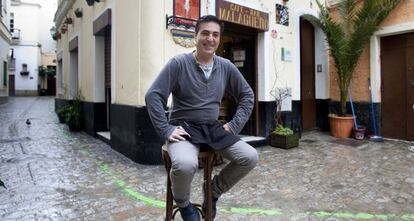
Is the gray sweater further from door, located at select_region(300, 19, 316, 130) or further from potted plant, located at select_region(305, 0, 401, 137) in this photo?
door, located at select_region(300, 19, 316, 130)

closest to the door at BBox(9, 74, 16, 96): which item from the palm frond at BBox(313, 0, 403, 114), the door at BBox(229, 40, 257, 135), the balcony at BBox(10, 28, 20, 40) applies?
the balcony at BBox(10, 28, 20, 40)

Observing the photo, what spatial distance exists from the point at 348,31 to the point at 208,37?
6.00 meters

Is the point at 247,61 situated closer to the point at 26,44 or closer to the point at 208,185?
the point at 208,185

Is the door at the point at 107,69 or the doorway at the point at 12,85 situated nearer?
the door at the point at 107,69

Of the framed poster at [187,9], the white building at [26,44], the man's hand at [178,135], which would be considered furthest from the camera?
the white building at [26,44]

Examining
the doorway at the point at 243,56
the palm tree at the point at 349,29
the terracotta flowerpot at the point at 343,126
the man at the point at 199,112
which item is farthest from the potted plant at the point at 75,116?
the man at the point at 199,112

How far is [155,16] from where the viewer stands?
5.31 m

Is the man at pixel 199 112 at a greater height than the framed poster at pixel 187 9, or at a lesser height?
lesser

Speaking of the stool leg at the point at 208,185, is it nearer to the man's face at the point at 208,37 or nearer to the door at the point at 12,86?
the man's face at the point at 208,37

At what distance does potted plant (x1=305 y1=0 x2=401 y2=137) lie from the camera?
7172 mm

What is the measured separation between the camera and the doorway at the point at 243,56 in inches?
276

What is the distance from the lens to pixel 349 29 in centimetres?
762

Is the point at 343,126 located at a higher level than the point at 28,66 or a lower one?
lower

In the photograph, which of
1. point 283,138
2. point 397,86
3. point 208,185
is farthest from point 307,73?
point 208,185
